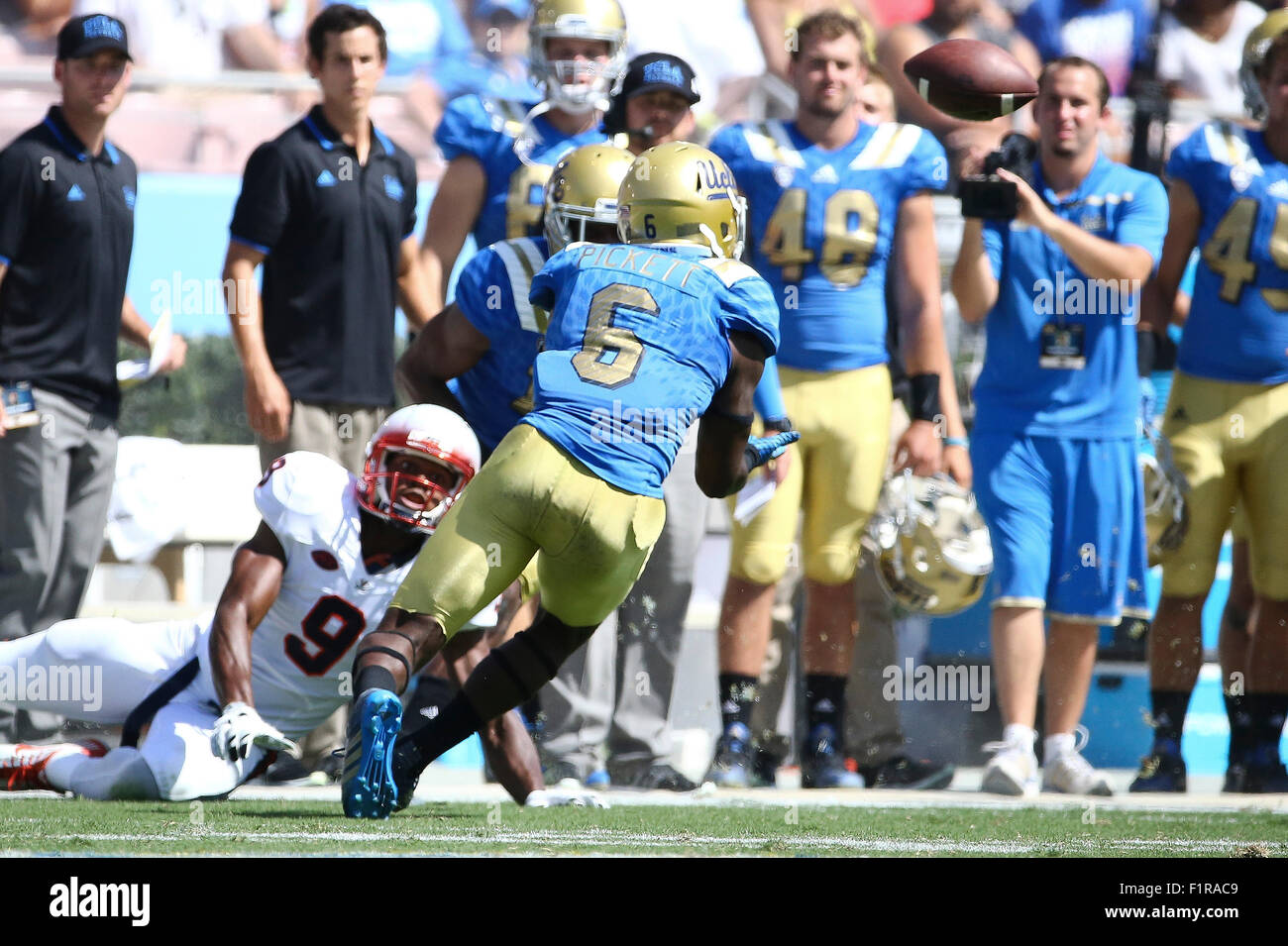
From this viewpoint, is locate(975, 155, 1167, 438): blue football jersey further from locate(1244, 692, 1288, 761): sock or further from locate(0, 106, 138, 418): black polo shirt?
locate(0, 106, 138, 418): black polo shirt

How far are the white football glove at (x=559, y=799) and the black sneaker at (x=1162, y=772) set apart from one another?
1797mm

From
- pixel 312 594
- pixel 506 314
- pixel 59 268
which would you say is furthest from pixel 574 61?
pixel 312 594

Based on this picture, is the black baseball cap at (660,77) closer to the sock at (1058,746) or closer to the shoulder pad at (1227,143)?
the shoulder pad at (1227,143)

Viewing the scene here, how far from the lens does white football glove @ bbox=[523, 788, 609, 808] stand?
402 cm

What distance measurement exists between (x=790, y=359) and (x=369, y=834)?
2.18m

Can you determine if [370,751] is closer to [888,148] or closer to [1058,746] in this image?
[1058,746]

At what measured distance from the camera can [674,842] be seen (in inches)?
130

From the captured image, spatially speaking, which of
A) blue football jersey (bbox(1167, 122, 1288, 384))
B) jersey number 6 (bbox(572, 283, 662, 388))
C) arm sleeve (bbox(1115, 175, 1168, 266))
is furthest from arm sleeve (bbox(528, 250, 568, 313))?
blue football jersey (bbox(1167, 122, 1288, 384))

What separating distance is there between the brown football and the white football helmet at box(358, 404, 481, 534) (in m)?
1.84

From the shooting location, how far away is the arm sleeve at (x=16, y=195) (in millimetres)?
4895

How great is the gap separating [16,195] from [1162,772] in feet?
11.9

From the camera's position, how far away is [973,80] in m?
4.86

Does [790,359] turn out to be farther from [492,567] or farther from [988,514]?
[492,567]

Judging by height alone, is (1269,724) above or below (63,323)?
below
